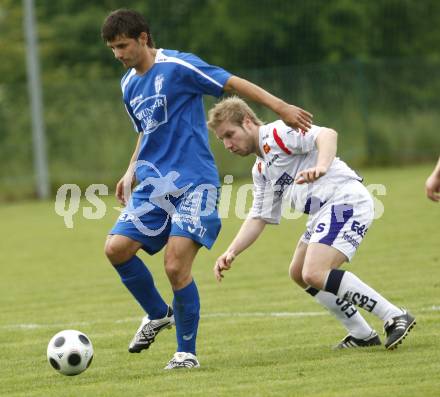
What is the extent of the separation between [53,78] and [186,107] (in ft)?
86.8

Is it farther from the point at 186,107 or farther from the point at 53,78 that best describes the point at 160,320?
the point at 53,78

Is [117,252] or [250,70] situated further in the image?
[250,70]

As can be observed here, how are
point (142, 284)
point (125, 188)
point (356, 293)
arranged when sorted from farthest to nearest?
point (125, 188) → point (142, 284) → point (356, 293)

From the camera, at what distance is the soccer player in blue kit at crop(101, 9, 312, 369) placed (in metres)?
6.18

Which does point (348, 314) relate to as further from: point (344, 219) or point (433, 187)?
point (433, 187)

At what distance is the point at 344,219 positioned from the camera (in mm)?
6449

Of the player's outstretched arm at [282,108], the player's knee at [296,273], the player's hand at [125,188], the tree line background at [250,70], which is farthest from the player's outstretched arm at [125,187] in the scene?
the tree line background at [250,70]

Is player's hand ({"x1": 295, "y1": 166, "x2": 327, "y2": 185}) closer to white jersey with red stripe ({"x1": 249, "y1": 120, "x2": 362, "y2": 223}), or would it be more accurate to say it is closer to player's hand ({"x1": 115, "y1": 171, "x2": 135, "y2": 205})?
white jersey with red stripe ({"x1": 249, "y1": 120, "x2": 362, "y2": 223})

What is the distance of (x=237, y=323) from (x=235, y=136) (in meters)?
2.04

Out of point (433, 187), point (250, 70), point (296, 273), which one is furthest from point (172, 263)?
point (250, 70)

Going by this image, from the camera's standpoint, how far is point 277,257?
12.3 m

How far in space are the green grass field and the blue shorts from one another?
766mm

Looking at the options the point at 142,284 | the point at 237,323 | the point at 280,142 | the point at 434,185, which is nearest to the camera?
the point at 434,185

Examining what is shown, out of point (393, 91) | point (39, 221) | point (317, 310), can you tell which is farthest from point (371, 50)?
point (317, 310)
